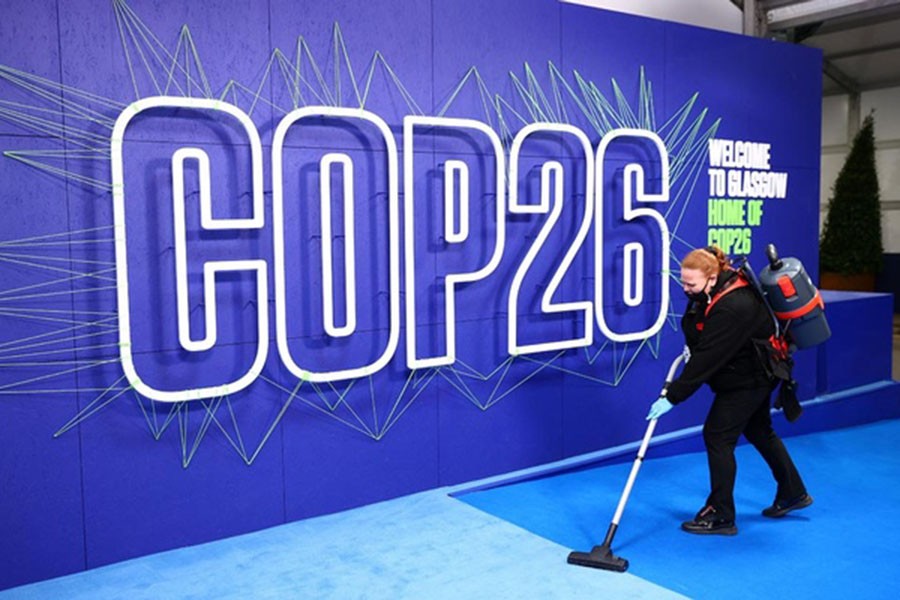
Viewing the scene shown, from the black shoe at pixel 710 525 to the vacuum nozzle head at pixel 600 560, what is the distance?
23.9 inches

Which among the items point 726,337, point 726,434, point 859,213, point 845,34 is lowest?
point 726,434

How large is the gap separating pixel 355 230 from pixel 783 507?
2629 millimetres

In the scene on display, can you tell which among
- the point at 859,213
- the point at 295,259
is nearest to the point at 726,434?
the point at 295,259

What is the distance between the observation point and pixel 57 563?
3.48 m

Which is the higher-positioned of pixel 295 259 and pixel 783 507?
pixel 295 259

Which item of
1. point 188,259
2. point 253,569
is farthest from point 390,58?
point 253,569

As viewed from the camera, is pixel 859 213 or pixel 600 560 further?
pixel 859 213

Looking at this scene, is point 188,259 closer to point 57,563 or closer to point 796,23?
point 57,563

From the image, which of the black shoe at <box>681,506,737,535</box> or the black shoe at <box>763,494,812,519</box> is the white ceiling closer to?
the black shoe at <box>763,494,812,519</box>

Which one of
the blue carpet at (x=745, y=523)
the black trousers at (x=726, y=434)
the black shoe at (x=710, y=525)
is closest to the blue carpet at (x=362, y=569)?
the blue carpet at (x=745, y=523)

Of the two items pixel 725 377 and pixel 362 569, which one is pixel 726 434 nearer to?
pixel 725 377

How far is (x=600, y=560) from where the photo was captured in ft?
11.9

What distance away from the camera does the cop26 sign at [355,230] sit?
364 cm

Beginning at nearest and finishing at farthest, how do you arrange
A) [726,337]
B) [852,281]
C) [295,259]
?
[726,337] < [295,259] < [852,281]
